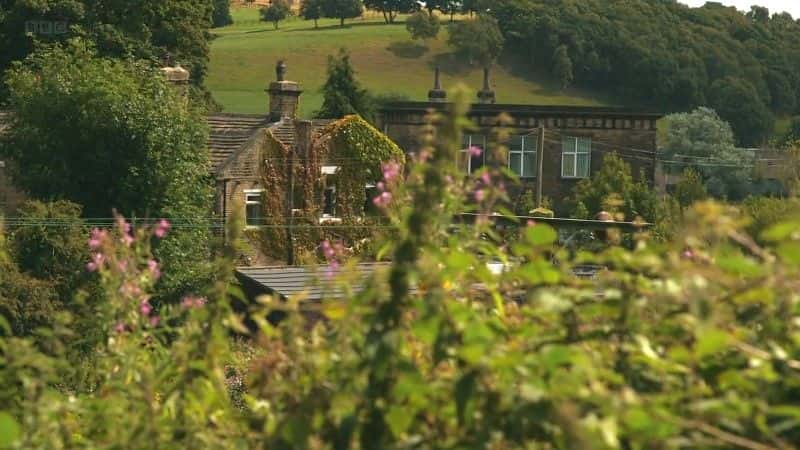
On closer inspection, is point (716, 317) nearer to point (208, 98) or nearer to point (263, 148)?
point (263, 148)

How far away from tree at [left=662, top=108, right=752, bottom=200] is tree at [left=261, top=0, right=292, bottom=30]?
62.7 m

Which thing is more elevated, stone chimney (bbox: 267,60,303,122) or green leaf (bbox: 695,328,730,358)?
stone chimney (bbox: 267,60,303,122)

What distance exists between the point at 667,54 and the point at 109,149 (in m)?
86.0

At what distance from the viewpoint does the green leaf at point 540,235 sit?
3482 millimetres

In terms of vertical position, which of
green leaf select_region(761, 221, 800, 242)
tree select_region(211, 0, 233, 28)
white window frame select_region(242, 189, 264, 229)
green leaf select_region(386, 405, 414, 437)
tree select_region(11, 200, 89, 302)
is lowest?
tree select_region(11, 200, 89, 302)

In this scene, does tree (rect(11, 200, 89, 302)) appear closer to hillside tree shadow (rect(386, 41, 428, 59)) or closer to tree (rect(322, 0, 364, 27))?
hillside tree shadow (rect(386, 41, 428, 59))

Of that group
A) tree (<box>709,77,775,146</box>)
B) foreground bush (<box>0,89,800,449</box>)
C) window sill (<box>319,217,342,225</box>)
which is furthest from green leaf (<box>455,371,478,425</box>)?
tree (<box>709,77,775,146</box>)

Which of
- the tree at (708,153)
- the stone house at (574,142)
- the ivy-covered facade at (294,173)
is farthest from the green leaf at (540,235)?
the tree at (708,153)

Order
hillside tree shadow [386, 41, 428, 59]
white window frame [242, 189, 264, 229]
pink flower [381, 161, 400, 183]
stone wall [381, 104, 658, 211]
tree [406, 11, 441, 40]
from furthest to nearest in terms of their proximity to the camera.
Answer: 1. tree [406, 11, 441, 40]
2. hillside tree shadow [386, 41, 428, 59]
3. stone wall [381, 104, 658, 211]
4. white window frame [242, 189, 264, 229]
5. pink flower [381, 161, 400, 183]

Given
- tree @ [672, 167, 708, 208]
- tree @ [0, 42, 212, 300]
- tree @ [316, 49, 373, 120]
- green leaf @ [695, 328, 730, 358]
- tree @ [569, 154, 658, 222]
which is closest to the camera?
green leaf @ [695, 328, 730, 358]

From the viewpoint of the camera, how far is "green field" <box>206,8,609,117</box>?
112325 millimetres

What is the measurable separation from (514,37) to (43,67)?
8988cm

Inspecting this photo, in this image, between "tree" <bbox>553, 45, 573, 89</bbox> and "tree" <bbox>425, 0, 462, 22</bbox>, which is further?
"tree" <bbox>425, 0, 462, 22</bbox>

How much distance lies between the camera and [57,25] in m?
50.2
